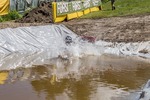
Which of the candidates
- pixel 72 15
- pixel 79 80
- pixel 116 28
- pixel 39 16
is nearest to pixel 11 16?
pixel 39 16

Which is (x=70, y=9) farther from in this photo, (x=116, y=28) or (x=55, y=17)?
(x=116, y=28)

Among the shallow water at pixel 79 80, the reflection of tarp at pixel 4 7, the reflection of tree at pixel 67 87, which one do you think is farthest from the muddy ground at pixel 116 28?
the reflection of tree at pixel 67 87

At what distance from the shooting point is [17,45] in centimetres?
2009

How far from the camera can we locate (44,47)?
20641 millimetres

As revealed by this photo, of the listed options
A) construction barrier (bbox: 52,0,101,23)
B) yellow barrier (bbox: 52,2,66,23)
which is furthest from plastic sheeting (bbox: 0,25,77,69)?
construction barrier (bbox: 52,0,101,23)

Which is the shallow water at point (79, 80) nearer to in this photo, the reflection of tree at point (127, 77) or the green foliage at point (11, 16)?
the reflection of tree at point (127, 77)

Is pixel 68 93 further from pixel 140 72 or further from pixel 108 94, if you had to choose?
pixel 140 72

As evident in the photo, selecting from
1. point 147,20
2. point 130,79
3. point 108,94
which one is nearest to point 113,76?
point 130,79

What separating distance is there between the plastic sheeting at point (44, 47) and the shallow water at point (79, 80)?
866mm

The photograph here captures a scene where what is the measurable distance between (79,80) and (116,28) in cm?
965

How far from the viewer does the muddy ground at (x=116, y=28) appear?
21281mm

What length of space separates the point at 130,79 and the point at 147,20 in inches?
416

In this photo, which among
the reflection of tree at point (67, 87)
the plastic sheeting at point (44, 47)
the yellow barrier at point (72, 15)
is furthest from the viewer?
the yellow barrier at point (72, 15)

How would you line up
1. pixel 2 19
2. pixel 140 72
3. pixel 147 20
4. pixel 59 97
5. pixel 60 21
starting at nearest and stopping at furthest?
pixel 59 97
pixel 140 72
pixel 147 20
pixel 60 21
pixel 2 19
